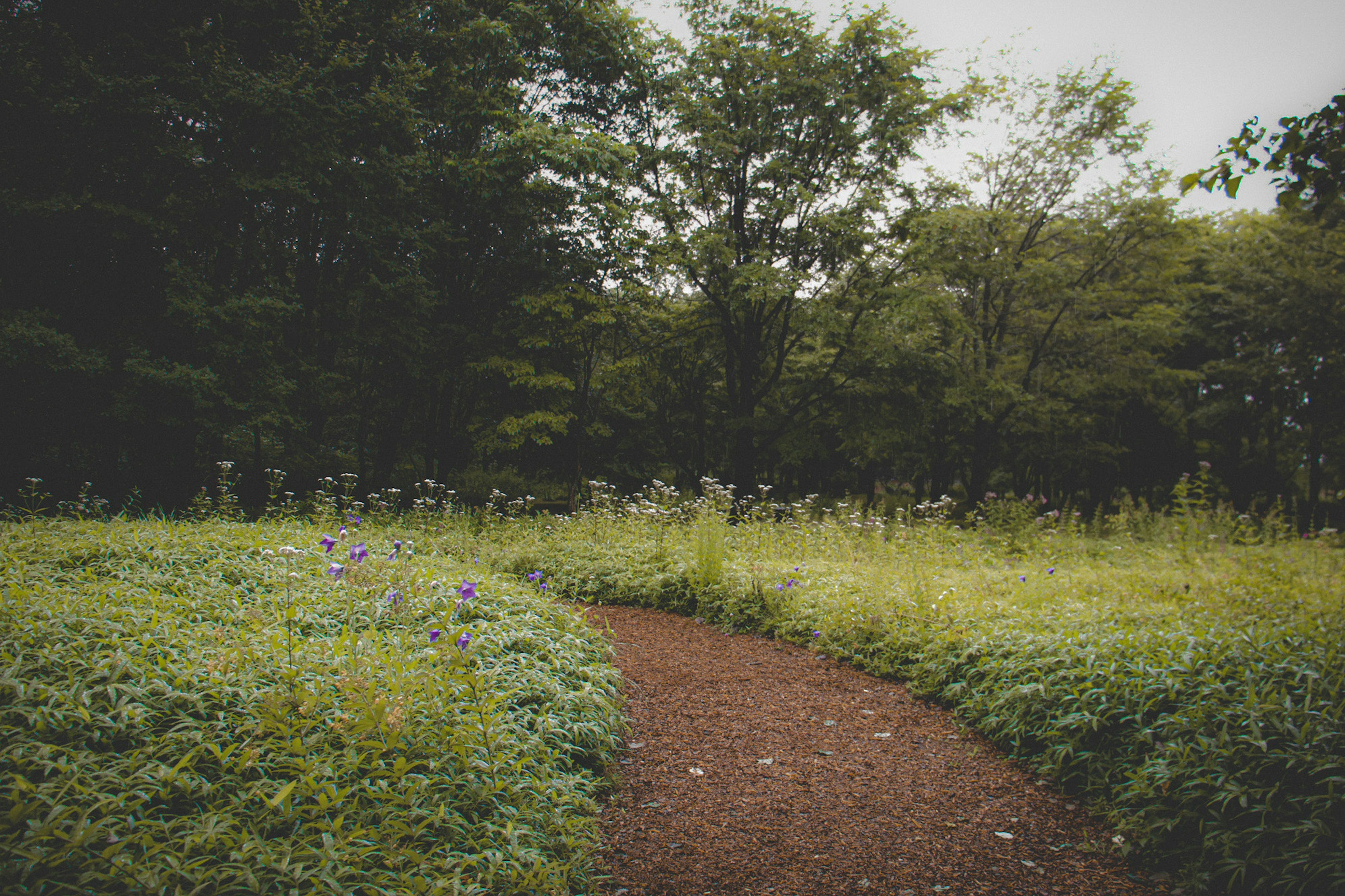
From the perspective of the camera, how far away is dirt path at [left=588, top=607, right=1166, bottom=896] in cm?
232

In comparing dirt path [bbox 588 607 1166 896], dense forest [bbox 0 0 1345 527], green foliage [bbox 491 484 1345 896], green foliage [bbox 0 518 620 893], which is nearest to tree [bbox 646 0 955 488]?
dense forest [bbox 0 0 1345 527]

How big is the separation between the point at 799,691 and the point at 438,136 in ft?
39.0

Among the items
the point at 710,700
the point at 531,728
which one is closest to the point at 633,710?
the point at 710,700

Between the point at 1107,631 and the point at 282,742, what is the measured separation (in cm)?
436

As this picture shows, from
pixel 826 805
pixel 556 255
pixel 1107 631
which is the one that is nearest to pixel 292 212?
pixel 556 255

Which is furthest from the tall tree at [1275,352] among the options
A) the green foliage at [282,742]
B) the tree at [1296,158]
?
the green foliage at [282,742]

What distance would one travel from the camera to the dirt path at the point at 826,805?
2322 millimetres

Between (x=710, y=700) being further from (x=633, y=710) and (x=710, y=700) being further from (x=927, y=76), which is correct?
(x=927, y=76)

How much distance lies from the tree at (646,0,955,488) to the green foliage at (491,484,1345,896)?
4700 millimetres

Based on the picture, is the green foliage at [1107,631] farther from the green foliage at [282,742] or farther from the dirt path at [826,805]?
the green foliage at [282,742]

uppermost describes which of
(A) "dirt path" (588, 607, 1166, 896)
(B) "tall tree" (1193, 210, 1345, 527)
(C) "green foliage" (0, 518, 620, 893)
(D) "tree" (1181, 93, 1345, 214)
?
(B) "tall tree" (1193, 210, 1345, 527)

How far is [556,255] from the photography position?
11422mm

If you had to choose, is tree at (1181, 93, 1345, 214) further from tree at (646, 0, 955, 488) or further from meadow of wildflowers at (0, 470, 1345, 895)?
tree at (646, 0, 955, 488)

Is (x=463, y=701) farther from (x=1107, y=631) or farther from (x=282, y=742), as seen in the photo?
(x=1107, y=631)
